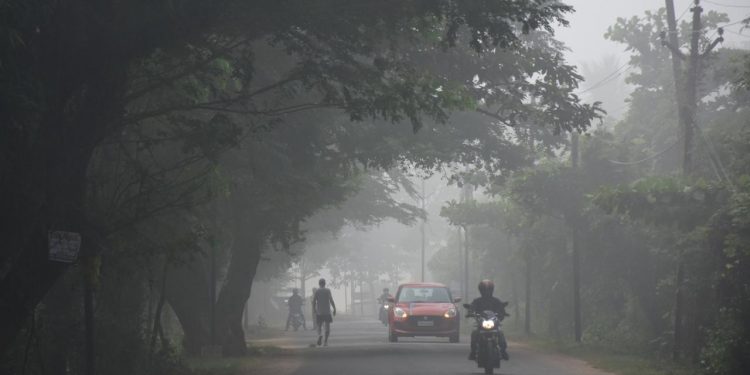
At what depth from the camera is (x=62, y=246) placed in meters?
12.2

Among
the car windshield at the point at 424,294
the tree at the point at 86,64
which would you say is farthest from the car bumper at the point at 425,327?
the tree at the point at 86,64

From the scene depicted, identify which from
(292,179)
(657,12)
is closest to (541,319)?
(657,12)

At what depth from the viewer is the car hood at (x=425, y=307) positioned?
3080 cm

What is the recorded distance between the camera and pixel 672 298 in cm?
2917

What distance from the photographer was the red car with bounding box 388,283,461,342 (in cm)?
3077

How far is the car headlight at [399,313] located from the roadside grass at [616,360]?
12.8ft

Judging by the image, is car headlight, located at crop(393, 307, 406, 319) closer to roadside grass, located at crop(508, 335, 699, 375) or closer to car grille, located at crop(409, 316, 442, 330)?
car grille, located at crop(409, 316, 442, 330)

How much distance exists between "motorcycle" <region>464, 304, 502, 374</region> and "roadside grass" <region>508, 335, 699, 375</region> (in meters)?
3.26

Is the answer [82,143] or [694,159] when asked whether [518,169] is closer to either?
[694,159]

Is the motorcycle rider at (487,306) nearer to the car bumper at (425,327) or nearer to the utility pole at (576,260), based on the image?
the car bumper at (425,327)

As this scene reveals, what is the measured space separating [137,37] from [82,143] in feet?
4.89

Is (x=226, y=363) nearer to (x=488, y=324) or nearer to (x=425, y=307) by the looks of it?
(x=488, y=324)

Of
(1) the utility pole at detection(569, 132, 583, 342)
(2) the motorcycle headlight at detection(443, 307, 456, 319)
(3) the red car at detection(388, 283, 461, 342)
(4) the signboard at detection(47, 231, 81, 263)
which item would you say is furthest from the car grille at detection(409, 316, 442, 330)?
(4) the signboard at detection(47, 231, 81, 263)

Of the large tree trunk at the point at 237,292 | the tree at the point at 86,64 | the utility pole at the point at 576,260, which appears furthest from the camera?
the utility pole at the point at 576,260
